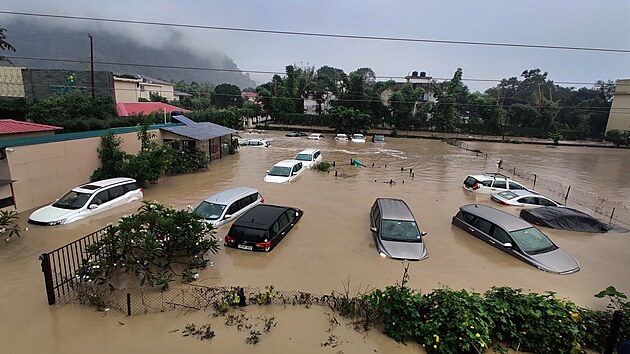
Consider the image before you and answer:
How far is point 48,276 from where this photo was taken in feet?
23.3

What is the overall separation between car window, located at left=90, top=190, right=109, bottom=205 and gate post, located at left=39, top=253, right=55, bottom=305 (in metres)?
6.13

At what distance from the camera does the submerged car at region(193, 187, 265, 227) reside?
1177 centimetres

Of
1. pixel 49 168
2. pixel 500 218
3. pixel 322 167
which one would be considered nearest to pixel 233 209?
pixel 49 168

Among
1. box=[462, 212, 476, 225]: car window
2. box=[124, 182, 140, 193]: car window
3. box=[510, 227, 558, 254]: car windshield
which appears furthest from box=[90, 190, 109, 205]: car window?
box=[510, 227, 558, 254]: car windshield

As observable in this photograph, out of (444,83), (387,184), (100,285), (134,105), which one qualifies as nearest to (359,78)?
(444,83)

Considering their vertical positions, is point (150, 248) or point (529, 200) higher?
point (150, 248)

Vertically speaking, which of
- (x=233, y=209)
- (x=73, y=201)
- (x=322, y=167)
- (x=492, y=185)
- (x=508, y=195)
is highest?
(x=73, y=201)

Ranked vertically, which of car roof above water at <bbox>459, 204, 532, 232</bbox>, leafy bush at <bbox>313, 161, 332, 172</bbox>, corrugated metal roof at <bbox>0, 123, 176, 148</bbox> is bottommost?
leafy bush at <bbox>313, 161, 332, 172</bbox>

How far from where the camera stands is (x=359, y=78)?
2120 inches

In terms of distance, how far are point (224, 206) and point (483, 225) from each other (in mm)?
9447

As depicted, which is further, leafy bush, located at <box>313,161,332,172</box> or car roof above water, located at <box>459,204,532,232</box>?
leafy bush, located at <box>313,161,332,172</box>

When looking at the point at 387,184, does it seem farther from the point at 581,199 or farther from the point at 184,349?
the point at 184,349

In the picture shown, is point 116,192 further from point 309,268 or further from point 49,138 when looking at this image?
point 309,268

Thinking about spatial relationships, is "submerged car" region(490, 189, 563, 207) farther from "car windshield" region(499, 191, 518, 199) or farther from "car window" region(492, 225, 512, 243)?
"car window" region(492, 225, 512, 243)
